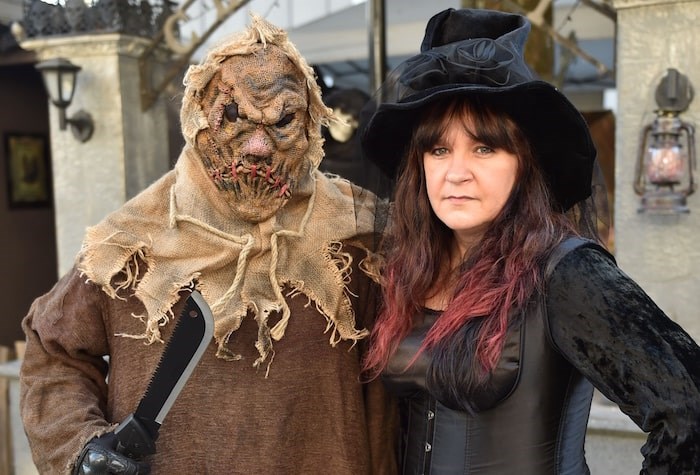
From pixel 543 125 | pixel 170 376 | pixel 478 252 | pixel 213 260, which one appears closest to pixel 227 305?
pixel 213 260

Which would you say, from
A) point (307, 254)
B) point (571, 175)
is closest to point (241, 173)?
point (307, 254)

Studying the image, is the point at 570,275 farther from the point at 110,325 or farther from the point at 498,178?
the point at 110,325

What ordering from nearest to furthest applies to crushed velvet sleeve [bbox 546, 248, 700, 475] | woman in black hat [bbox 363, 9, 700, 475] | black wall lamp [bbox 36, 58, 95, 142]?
crushed velvet sleeve [bbox 546, 248, 700, 475] < woman in black hat [bbox 363, 9, 700, 475] < black wall lamp [bbox 36, 58, 95, 142]

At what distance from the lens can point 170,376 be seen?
1.38 meters

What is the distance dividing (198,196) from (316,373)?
50 centimetres

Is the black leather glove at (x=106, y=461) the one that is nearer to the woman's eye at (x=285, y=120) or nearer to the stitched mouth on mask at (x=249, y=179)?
the stitched mouth on mask at (x=249, y=179)

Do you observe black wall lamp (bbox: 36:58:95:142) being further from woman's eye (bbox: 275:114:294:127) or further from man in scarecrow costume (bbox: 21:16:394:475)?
woman's eye (bbox: 275:114:294:127)

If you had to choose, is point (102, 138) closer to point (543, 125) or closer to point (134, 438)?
point (134, 438)

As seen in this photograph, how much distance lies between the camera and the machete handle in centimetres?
137

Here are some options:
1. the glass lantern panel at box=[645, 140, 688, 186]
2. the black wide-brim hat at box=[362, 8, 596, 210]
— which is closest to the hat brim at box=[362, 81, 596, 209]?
the black wide-brim hat at box=[362, 8, 596, 210]

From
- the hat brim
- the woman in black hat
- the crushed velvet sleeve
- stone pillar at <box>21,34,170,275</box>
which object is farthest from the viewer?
stone pillar at <box>21,34,170,275</box>

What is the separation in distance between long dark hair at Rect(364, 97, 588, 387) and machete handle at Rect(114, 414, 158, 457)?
52 centimetres

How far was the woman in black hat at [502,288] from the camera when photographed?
4.13 feet

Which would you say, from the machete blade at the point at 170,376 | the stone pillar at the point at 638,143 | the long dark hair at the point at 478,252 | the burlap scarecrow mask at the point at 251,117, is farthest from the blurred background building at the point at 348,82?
the machete blade at the point at 170,376
